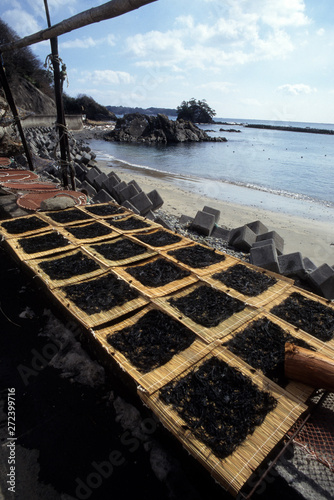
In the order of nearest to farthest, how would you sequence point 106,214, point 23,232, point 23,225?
1. point 23,232
2. point 23,225
3. point 106,214

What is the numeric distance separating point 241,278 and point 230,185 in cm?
1982

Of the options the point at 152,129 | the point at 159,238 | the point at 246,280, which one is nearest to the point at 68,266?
the point at 159,238

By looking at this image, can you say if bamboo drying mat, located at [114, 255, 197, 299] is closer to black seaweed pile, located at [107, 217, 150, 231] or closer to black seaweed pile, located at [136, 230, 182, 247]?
black seaweed pile, located at [136, 230, 182, 247]

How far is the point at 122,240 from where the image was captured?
5613 millimetres

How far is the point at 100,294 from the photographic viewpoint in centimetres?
392

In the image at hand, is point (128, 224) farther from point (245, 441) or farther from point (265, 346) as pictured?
point (245, 441)

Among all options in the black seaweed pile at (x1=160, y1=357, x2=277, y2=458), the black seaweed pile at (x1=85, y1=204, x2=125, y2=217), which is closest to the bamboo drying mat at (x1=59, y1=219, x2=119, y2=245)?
the black seaweed pile at (x1=85, y1=204, x2=125, y2=217)

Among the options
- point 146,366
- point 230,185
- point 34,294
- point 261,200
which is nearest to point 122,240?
point 34,294

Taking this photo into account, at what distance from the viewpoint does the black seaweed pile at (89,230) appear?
5.66m

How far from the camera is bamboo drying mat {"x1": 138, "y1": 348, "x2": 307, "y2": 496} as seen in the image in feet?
6.77

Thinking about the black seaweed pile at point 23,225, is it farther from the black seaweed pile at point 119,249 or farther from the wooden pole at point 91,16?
the wooden pole at point 91,16

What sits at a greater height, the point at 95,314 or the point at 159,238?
the point at 159,238

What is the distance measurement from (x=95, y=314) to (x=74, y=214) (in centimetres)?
381

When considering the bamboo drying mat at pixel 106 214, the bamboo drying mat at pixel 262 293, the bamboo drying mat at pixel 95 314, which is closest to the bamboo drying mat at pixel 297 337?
the bamboo drying mat at pixel 262 293
